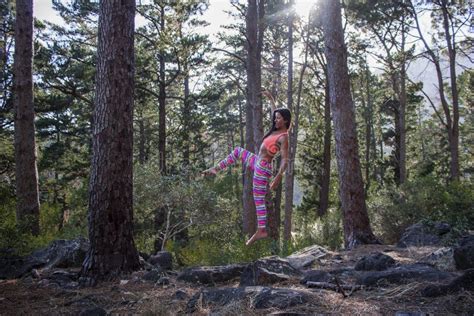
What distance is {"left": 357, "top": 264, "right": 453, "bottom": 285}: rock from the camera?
336cm

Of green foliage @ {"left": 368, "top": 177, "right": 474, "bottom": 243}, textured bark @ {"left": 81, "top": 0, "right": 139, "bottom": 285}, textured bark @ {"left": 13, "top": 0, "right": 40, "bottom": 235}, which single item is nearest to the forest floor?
Answer: textured bark @ {"left": 81, "top": 0, "right": 139, "bottom": 285}

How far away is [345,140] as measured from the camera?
24.1ft

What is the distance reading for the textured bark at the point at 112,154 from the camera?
14.8ft

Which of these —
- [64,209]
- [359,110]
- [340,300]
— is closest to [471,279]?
[340,300]

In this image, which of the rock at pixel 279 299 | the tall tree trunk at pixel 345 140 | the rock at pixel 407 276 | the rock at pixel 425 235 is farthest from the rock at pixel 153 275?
the rock at pixel 425 235

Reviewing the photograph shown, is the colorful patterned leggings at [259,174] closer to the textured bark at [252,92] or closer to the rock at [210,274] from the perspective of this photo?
the rock at [210,274]

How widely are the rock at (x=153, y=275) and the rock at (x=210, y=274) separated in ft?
0.77

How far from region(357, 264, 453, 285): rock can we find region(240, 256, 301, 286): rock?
80 cm

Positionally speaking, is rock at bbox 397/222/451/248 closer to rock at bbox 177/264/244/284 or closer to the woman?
the woman

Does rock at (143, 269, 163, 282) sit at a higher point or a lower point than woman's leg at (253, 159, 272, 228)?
lower

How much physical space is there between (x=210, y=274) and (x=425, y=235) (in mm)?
4478

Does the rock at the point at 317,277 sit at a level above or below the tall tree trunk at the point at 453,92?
below

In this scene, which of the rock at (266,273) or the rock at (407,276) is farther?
the rock at (266,273)

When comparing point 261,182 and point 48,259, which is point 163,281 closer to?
point 261,182
